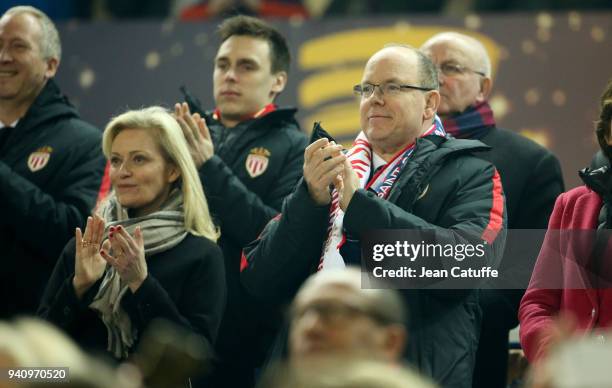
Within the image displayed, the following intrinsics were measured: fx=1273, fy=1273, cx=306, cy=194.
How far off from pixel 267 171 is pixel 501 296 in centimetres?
101

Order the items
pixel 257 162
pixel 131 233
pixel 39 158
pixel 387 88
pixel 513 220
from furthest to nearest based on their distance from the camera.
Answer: pixel 39 158 → pixel 257 162 → pixel 513 220 → pixel 387 88 → pixel 131 233

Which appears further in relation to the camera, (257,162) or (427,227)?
(257,162)

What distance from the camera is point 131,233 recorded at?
163 inches

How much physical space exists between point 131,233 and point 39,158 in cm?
95

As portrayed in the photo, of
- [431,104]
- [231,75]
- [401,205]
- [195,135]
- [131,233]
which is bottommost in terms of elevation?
[131,233]

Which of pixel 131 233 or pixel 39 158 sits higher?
pixel 39 158

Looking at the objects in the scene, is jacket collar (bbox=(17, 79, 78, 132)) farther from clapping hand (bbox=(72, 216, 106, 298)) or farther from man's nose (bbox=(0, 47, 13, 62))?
clapping hand (bbox=(72, 216, 106, 298))

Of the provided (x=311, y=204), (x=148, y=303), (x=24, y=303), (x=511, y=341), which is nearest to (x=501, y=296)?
(x=511, y=341)

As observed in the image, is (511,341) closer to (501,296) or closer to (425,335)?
(501,296)

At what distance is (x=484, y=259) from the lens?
3943 mm

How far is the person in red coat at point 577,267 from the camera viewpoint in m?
3.77

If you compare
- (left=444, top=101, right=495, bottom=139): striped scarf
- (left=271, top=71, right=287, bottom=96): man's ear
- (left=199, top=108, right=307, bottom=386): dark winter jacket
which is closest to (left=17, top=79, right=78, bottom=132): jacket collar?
(left=199, top=108, right=307, bottom=386): dark winter jacket

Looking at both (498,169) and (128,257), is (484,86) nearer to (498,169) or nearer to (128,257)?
(498,169)

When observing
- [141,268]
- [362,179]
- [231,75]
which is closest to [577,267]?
[362,179]
